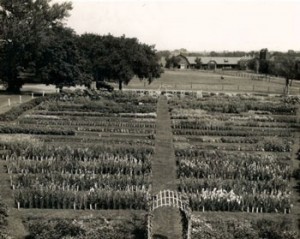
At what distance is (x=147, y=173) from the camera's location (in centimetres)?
2459

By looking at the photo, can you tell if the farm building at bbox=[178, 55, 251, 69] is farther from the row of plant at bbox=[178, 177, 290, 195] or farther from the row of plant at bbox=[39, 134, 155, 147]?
the row of plant at bbox=[178, 177, 290, 195]

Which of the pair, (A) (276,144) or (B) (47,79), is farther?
(B) (47,79)

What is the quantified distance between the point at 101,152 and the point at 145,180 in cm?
577

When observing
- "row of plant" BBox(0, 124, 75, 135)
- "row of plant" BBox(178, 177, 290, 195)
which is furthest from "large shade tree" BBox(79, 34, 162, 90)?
"row of plant" BBox(178, 177, 290, 195)

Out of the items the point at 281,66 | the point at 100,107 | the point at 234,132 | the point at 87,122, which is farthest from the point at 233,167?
the point at 281,66

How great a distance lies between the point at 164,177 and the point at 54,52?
3767 centimetres

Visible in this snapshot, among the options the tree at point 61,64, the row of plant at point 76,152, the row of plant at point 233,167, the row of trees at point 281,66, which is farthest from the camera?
the row of trees at point 281,66

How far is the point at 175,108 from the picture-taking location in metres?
48.3

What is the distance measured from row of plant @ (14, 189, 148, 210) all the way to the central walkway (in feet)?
3.65

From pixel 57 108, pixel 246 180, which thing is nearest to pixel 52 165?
pixel 246 180

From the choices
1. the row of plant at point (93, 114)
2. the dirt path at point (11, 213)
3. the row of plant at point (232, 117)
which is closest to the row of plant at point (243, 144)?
the row of plant at point (232, 117)

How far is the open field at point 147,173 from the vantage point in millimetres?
18609

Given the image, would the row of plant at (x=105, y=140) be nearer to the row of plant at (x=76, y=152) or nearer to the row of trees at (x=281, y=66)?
the row of plant at (x=76, y=152)

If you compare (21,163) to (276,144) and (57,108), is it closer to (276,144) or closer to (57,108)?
(276,144)
